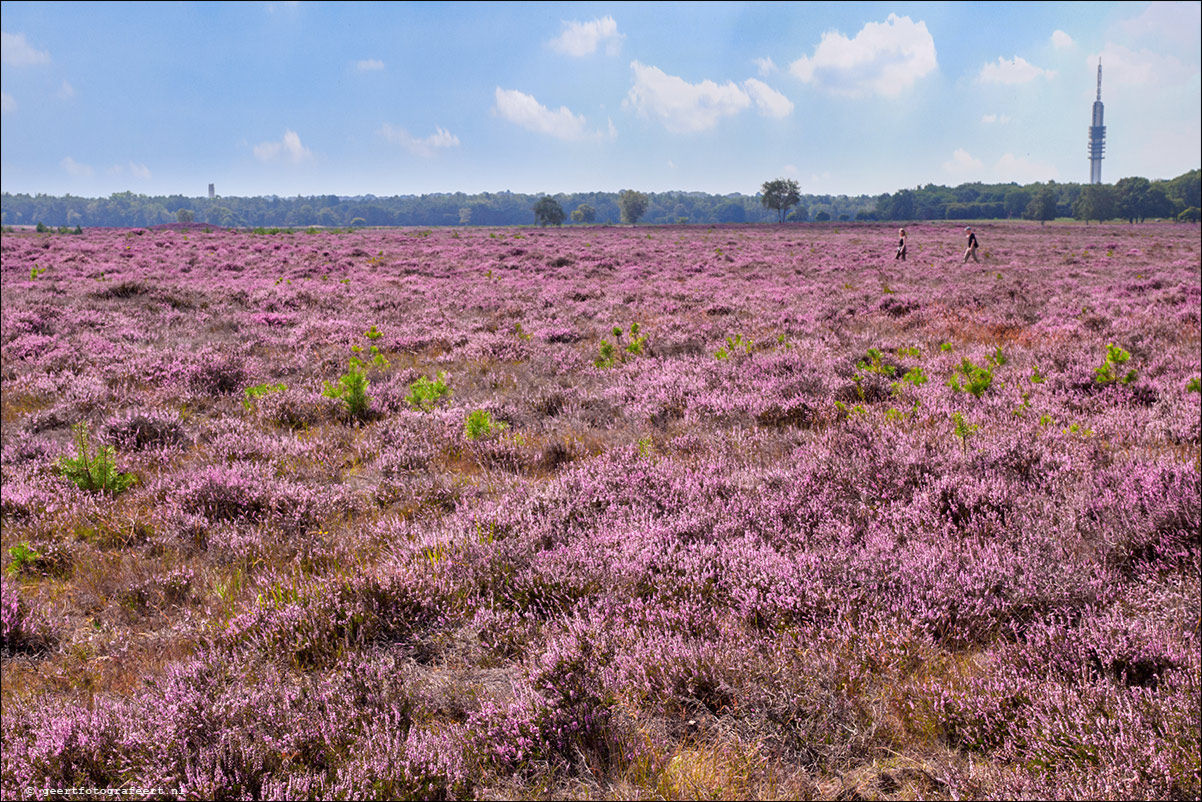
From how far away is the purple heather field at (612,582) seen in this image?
7.25 ft

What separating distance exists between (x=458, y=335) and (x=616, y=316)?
410 cm

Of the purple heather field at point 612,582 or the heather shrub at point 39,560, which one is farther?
the heather shrub at point 39,560

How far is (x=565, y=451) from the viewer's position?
18.4ft

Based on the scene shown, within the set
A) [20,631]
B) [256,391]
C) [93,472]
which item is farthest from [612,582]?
[256,391]

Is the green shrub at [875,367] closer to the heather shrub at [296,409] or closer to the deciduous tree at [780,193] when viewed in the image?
the heather shrub at [296,409]

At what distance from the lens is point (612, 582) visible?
3.27m

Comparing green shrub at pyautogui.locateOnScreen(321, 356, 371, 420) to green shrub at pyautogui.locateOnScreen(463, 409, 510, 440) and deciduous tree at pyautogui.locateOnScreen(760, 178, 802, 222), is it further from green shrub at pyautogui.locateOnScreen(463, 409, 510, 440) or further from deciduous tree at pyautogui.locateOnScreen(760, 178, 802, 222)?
deciduous tree at pyautogui.locateOnScreen(760, 178, 802, 222)

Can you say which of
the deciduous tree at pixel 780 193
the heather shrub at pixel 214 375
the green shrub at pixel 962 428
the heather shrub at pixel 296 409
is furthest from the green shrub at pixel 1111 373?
the deciduous tree at pixel 780 193


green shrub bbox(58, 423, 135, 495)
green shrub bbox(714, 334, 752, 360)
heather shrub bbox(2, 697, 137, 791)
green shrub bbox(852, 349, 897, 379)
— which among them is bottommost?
heather shrub bbox(2, 697, 137, 791)

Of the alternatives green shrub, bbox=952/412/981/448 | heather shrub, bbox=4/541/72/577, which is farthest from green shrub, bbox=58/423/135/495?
green shrub, bbox=952/412/981/448

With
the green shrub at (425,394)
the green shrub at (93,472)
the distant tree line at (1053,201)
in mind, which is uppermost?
the distant tree line at (1053,201)

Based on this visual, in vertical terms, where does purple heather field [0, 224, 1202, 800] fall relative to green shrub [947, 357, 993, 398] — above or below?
below

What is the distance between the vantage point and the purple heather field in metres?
2.21

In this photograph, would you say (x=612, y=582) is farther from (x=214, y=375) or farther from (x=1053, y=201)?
(x=1053, y=201)
